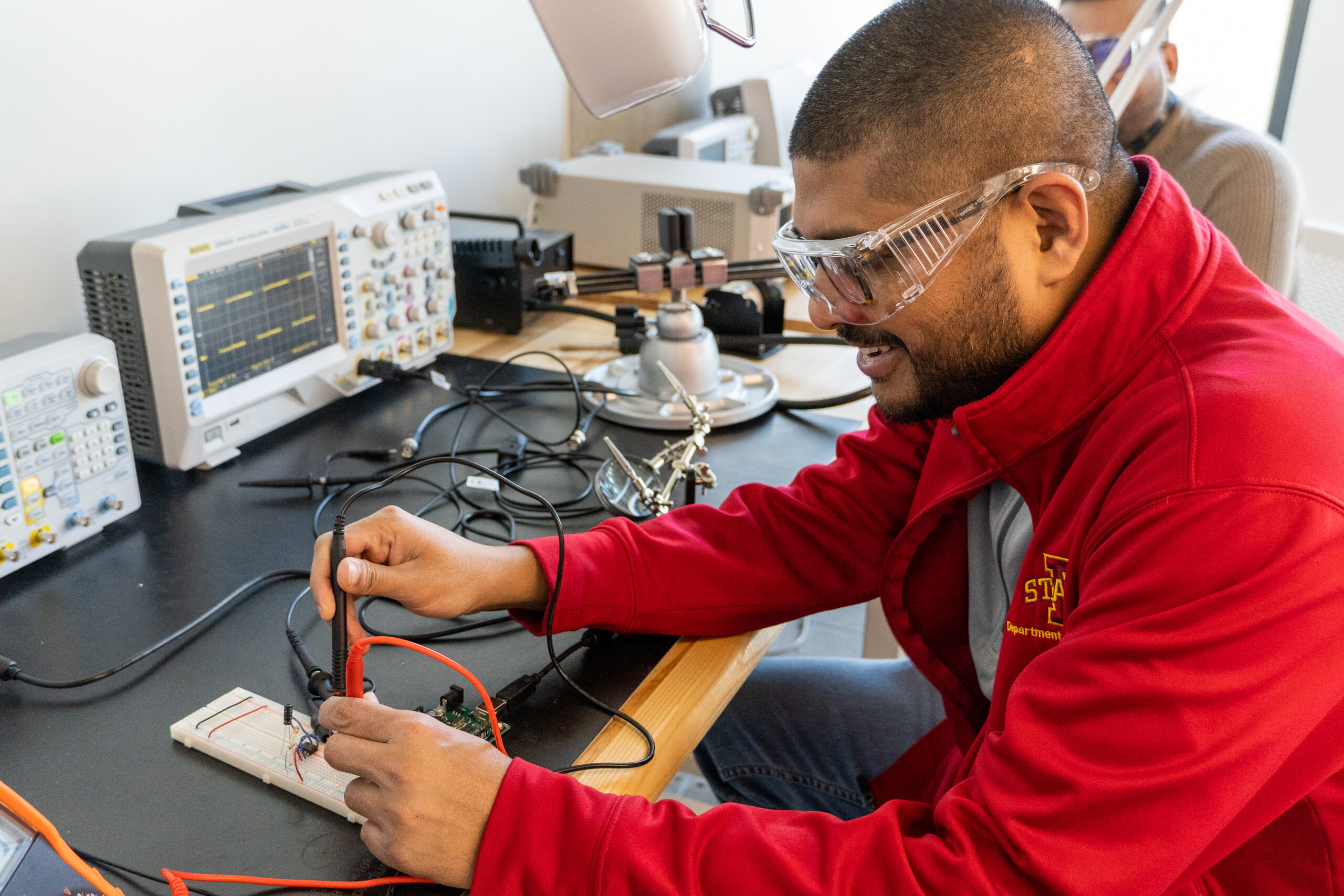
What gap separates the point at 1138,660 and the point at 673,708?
0.42 meters

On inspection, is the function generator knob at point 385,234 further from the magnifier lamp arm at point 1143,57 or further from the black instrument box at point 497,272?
the magnifier lamp arm at point 1143,57

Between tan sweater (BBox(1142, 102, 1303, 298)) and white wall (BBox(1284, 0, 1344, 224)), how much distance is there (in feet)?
6.93

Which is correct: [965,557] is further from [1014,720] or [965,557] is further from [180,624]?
[180,624]

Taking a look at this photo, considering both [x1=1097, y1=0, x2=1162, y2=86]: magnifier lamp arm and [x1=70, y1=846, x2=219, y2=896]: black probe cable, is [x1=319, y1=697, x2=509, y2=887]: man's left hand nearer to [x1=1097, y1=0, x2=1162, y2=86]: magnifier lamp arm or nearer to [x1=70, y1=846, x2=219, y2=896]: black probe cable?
[x1=70, y1=846, x2=219, y2=896]: black probe cable

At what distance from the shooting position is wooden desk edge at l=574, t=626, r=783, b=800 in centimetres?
85

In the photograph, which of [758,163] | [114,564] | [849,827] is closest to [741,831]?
[849,827]

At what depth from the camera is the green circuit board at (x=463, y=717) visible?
86 centimetres

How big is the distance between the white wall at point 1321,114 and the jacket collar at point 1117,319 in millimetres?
3483

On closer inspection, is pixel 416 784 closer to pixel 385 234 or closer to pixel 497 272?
pixel 385 234

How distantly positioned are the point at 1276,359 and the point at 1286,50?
3.75 metres

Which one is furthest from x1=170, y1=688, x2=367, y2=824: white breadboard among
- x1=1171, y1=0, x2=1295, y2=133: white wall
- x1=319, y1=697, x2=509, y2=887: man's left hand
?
x1=1171, y1=0, x2=1295, y2=133: white wall

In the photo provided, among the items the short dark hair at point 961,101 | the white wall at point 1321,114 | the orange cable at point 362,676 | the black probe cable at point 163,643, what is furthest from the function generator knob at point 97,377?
the white wall at point 1321,114

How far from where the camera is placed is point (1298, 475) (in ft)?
2.20

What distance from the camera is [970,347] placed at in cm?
90
